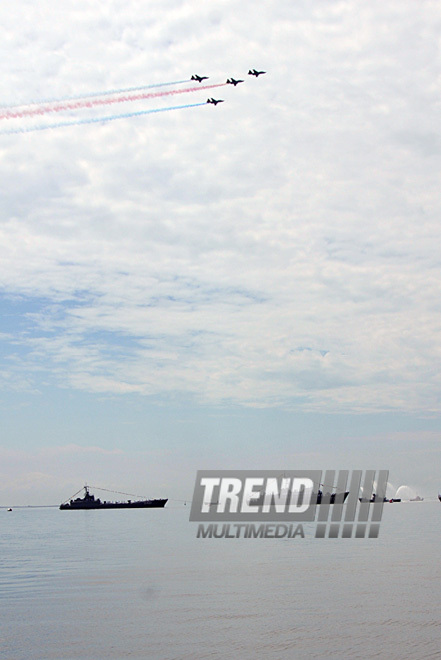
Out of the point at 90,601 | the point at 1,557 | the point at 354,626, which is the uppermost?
the point at 354,626

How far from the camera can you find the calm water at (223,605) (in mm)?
42719

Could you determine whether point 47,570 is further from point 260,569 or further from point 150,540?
point 150,540

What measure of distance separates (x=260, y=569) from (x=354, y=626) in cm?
3135

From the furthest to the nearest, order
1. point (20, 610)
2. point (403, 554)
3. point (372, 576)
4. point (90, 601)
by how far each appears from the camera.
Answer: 1. point (403, 554)
2. point (372, 576)
3. point (90, 601)
4. point (20, 610)

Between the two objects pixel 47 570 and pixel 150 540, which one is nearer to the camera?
pixel 47 570

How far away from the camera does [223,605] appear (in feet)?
184

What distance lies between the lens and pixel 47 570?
268 feet

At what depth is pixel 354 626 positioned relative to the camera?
157ft

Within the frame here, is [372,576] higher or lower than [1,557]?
higher

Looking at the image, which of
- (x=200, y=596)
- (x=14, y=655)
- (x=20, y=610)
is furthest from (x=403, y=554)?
(x=14, y=655)

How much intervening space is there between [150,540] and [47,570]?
49.7m

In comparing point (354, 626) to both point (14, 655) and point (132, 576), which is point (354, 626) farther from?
point (132, 576)

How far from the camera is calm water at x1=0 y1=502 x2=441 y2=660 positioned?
42.7 metres

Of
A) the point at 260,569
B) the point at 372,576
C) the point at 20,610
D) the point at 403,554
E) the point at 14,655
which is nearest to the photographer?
the point at 14,655
